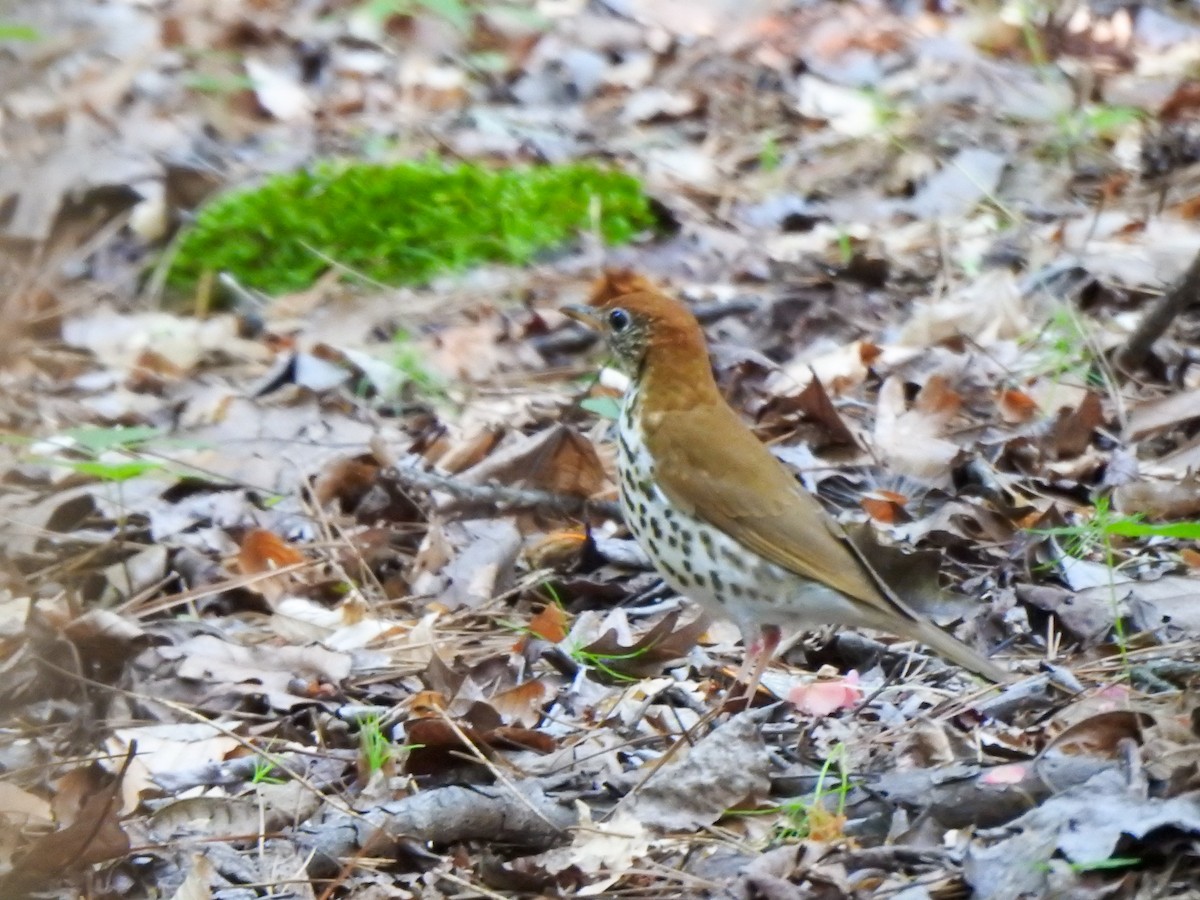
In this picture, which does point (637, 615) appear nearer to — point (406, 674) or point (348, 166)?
point (406, 674)

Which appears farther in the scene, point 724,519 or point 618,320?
point 618,320

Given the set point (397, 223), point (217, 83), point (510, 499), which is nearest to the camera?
point (510, 499)

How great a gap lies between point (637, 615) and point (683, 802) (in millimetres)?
1291

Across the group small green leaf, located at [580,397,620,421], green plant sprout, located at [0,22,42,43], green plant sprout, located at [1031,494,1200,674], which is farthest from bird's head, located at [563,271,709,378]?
green plant sprout, located at [0,22,42,43]

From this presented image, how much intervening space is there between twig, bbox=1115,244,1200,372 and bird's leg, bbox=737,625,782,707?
1677mm

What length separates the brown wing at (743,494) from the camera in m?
4.04

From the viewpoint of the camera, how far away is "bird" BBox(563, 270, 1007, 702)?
399cm

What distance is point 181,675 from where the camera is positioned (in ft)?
13.9

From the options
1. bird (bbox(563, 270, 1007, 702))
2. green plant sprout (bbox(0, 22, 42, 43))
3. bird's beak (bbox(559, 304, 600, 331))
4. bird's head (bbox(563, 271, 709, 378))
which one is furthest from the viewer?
bird's beak (bbox(559, 304, 600, 331))

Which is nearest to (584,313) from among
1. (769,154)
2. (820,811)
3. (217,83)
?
(820,811)

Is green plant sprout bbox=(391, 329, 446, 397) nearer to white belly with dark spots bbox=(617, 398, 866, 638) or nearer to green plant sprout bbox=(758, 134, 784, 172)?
white belly with dark spots bbox=(617, 398, 866, 638)

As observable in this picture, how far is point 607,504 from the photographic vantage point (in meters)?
5.04

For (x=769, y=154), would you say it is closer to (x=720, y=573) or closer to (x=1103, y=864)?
(x=720, y=573)

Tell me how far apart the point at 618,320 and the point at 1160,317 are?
173cm
